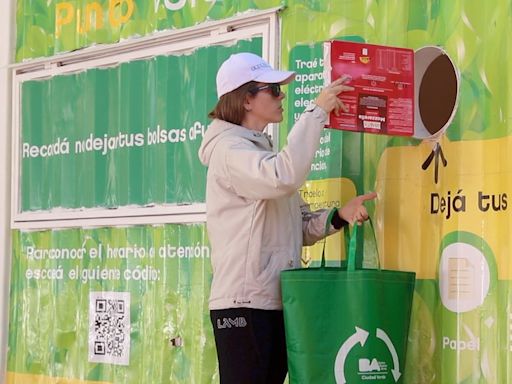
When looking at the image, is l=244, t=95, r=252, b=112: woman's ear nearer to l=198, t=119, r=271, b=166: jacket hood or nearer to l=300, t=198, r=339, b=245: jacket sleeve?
l=198, t=119, r=271, b=166: jacket hood

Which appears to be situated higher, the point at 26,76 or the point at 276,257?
the point at 26,76

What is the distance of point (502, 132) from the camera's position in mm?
4074

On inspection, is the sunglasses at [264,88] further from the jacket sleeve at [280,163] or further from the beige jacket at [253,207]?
the jacket sleeve at [280,163]

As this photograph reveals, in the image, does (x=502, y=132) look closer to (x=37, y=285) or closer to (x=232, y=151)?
(x=232, y=151)

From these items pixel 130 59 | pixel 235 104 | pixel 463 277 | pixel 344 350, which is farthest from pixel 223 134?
pixel 130 59

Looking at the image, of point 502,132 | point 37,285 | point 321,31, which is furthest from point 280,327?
point 37,285

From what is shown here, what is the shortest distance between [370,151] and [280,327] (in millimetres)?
852

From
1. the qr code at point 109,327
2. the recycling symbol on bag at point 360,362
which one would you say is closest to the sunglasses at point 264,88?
the recycling symbol on bag at point 360,362

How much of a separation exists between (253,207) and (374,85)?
578 mm

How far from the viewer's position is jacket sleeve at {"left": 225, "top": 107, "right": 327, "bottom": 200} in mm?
3753

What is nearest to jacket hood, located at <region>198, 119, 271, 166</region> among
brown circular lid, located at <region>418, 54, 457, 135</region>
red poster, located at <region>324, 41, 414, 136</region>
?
red poster, located at <region>324, 41, 414, 136</region>

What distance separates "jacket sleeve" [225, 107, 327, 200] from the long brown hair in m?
0.18

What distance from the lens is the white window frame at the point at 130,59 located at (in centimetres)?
503

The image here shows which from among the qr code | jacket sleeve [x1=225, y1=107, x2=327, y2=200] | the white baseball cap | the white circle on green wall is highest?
the white baseball cap
